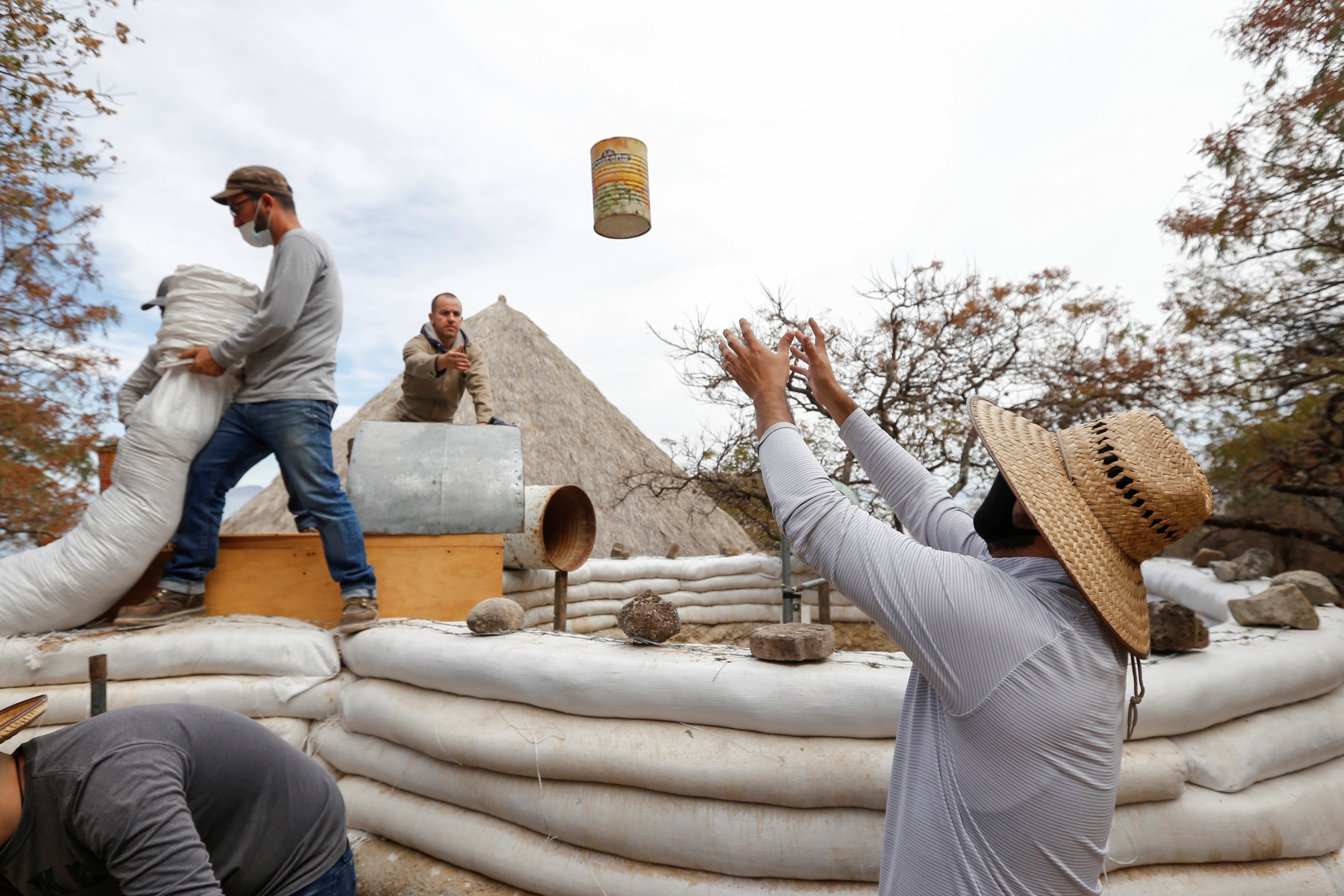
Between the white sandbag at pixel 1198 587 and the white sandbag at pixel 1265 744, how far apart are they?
129 cm

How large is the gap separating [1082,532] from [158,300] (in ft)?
10.00

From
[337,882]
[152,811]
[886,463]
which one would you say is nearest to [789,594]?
[886,463]

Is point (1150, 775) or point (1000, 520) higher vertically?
point (1000, 520)

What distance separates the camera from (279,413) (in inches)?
95.4

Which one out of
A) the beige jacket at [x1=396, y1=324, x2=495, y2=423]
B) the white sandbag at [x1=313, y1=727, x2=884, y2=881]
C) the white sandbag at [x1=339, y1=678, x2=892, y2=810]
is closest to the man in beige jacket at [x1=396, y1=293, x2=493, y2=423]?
the beige jacket at [x1=396, y1=324, x2=495, y2=423]

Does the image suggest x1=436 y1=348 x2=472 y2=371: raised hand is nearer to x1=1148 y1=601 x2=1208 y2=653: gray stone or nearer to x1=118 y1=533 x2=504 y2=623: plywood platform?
x1=118 y1=533 x2=504 y2=623: plywood platform

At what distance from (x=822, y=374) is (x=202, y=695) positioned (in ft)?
7.18

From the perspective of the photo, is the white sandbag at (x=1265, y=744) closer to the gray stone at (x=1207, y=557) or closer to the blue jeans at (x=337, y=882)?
the blue jeans at (x=337, y=882)

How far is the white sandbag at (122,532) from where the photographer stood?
2.33 meters

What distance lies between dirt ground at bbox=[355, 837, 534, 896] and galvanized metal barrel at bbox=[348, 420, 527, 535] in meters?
1.18

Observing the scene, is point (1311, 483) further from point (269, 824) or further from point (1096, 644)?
point (269, 824)

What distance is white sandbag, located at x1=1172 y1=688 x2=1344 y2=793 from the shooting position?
65.0 inches

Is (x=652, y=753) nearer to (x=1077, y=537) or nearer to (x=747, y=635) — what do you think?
(x=1077, y=537)

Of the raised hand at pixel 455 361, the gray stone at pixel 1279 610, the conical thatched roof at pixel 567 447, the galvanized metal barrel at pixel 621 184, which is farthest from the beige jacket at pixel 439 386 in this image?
the conical thatched roof at pixel 567 447
